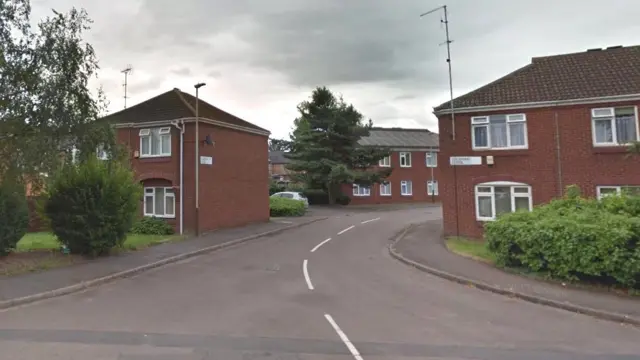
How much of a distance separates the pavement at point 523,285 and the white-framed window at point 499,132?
5.01 m

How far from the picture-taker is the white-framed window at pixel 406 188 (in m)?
49.1

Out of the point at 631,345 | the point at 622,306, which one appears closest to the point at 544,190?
the point at 622,306

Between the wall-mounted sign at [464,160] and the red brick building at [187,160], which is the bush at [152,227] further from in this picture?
the wall-mounted sign at [464,160]

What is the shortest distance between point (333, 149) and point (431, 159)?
1520 cm

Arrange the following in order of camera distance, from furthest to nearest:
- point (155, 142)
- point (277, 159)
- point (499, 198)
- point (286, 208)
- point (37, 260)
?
1. point (277, 159)
2. point (286, 208)
3. point (155, 142)
4. point (499, 198)
5. point (37, 260)

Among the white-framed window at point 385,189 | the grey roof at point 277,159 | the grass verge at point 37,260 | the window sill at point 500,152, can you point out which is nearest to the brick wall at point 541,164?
the window sill at point 500,152

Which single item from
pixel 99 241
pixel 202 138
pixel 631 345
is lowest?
pixel 631 345

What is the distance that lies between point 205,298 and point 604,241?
8523 mm

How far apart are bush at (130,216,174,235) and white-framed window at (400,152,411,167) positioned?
104 ft

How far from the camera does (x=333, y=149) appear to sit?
4059cm

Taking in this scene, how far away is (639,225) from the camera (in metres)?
9.62

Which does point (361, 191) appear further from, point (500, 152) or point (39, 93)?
point (39, 93)

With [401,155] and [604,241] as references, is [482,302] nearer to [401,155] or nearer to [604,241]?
[604,241]

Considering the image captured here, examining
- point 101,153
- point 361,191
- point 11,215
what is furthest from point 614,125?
point 361,191
